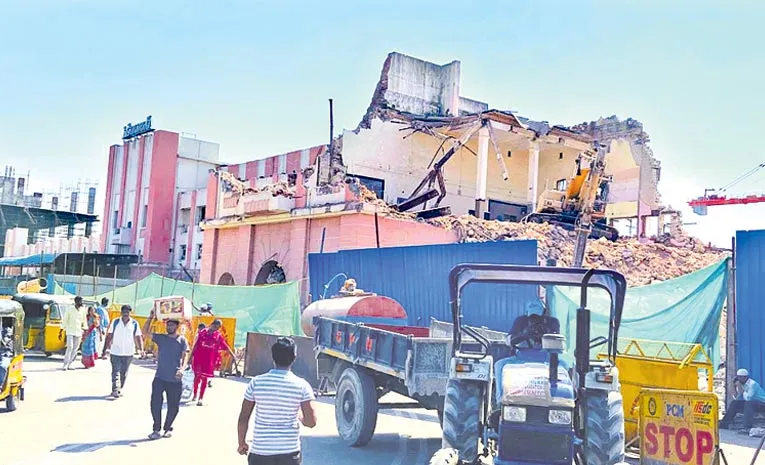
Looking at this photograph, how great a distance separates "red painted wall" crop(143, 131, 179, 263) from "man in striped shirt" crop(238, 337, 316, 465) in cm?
4892

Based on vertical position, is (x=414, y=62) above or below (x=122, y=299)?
above

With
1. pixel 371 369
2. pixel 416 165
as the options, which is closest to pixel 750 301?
pixel 371 369

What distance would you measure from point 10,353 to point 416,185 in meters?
32.1

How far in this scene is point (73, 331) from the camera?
736 inches

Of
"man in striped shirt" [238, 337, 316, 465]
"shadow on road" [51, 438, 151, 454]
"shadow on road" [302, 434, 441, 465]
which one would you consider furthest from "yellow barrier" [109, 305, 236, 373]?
"man in striped shirt" [238, 337, 316, 465]

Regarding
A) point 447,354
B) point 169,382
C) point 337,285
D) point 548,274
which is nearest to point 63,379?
point 169,382

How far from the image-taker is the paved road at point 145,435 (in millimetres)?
8867

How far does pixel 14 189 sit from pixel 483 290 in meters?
62.5

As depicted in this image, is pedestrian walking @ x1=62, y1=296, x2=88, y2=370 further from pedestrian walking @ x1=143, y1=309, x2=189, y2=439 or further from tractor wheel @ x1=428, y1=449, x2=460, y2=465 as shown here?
tractor wheel @ x1=428, y1=449, x2=460, y2=465

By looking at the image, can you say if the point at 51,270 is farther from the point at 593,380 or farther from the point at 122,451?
the point at 593,380

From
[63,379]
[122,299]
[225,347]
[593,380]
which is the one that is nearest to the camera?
[593,380]

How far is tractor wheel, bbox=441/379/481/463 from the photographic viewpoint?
7000 millimetres

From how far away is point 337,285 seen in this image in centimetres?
2333

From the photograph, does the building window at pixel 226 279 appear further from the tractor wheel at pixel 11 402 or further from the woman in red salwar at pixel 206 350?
the tractor wheel at pixel 11 402
